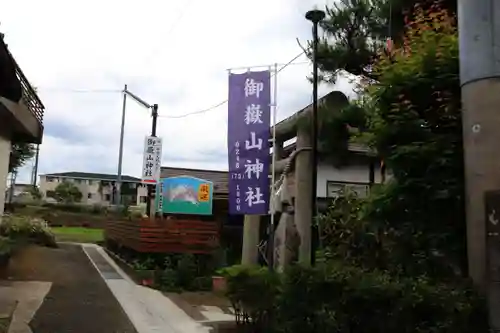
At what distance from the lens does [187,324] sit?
918cm

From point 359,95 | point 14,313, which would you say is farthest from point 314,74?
point 14,313

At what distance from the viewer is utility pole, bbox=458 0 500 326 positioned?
13.7ft

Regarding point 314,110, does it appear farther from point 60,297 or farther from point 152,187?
point 152,187

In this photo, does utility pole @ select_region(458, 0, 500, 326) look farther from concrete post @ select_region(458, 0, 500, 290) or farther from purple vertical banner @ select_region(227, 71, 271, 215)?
purple vertical banner @ select_region(227, 71, 271, 215)

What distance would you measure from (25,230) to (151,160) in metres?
5.87

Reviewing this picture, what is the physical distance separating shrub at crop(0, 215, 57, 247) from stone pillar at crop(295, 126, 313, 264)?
12.3 metres

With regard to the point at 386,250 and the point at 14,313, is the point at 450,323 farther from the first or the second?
the point at 14,313

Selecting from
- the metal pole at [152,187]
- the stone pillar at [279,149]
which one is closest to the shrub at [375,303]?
the stone pillar at [279,149]

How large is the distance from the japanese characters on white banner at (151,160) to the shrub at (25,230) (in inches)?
194

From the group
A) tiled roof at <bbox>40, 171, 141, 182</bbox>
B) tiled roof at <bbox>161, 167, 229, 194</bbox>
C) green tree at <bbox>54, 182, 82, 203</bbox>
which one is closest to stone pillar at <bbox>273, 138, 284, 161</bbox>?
tiled roof at <bbox>161, 167, 229, 194</bbox>

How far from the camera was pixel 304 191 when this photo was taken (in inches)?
336

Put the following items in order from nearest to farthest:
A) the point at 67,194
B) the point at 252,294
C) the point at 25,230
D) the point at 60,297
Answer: the point at 252,294 → the point at 60,297 → the point at 25,230 → the point at 67,194

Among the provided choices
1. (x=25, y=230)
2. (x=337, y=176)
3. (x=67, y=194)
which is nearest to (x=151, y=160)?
(x=25, y=230)

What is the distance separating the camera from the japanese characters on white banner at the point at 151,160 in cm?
1741
